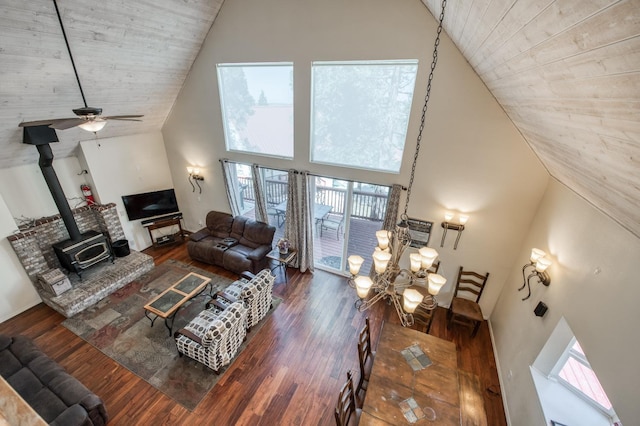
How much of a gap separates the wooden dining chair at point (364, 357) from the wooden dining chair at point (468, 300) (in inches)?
81.0

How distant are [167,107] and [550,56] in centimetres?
735

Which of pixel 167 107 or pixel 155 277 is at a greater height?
pixel 167 107

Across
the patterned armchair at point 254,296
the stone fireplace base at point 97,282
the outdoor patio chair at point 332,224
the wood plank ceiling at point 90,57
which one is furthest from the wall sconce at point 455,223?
the stone fireplace base at point 97,282

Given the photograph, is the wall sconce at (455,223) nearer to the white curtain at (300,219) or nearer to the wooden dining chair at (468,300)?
the wooden dining chair at (468,300)

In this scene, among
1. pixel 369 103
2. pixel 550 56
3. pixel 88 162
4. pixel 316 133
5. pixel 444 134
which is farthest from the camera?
pixel 88 162

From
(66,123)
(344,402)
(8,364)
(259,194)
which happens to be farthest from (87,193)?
(344,402)

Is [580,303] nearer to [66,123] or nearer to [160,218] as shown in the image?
[66,123]

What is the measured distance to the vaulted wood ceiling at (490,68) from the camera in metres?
1.18

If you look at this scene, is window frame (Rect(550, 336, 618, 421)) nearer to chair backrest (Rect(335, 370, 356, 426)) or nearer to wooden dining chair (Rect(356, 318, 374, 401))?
wooden dining chair (Rect(356, 318, 374, 401))

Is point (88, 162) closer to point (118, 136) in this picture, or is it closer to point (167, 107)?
point (118, 136)

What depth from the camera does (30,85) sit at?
3840mm

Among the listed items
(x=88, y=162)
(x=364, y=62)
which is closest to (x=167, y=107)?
(x=88, y=162)

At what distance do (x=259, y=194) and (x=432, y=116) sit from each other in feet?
13.4

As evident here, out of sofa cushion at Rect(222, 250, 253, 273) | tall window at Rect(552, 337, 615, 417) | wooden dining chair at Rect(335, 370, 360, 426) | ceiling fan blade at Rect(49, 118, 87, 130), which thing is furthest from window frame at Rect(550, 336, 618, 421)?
ceiling fan blade at Rect(49, 118, 87, 130)
